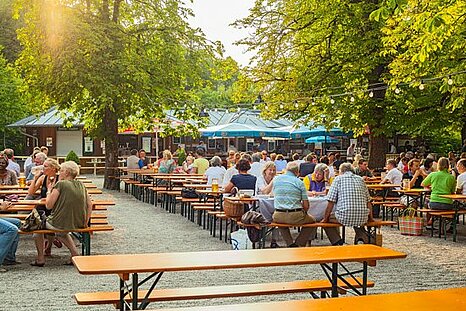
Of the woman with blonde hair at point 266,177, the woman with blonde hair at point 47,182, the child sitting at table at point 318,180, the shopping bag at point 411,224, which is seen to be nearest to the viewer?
the woman with blonde hair at point 47,182

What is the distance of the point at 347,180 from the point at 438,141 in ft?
99.3

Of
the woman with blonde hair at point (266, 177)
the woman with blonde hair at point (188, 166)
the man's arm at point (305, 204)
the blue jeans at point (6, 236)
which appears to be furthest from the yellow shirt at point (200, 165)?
the blue jeans at point (6, 236)

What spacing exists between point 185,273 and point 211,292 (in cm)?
292

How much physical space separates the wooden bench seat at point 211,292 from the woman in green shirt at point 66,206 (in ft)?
10.8

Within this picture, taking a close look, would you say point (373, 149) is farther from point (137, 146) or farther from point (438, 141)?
point (137, 146)

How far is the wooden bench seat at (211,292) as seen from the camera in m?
6.07

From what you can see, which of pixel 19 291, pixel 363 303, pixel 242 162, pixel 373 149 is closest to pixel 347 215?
pixel 242 162

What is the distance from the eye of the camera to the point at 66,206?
9.50 m

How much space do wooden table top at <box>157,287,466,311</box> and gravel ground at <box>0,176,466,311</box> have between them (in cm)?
328

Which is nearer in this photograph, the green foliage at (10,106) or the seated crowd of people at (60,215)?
the seated crowd of people at (60,215)

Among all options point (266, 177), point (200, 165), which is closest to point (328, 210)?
point (266, 177)

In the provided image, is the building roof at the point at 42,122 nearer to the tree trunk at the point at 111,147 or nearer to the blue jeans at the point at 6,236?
the tree trunk at the point at 111,147

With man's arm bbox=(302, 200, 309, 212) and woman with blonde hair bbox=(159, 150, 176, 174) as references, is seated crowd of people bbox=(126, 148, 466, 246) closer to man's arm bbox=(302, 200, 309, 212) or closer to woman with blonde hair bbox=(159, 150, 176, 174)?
man's arm bbox=(302, 200, 309, 212)

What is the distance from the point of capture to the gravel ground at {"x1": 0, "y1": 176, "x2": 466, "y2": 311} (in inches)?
308
